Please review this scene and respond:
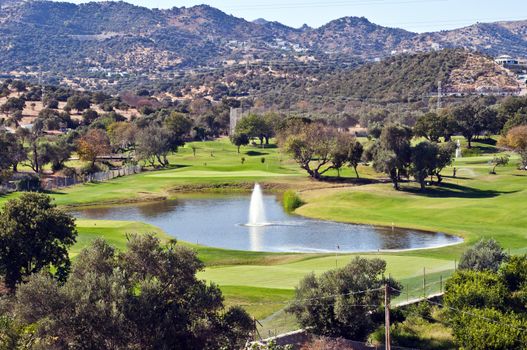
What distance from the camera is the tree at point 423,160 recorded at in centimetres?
7662

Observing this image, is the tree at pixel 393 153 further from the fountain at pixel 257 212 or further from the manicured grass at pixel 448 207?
the fountain at pixel 257 212

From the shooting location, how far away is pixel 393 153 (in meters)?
77.8

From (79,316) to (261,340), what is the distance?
22.3 ft

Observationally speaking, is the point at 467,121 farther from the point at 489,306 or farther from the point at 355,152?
the point at 489,306

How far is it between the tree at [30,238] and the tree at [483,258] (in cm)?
1768

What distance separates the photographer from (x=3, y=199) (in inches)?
2867

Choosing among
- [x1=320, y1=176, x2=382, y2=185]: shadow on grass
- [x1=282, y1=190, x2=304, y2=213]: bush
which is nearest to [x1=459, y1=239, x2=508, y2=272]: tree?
[x1=282, y1=190, x2=304, y2=213]: bush

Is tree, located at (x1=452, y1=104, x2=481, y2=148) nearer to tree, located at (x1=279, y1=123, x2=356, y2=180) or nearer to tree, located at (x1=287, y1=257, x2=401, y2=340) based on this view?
tree, located at (x1=279, y1=123, x2=356, y2=180)

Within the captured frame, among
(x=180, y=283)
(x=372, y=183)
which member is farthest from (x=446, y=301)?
(x=372, y=183)

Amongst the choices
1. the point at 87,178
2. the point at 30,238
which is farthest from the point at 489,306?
the point at 87,178

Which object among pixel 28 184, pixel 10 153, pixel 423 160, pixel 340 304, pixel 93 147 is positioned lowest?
pixel 340 304

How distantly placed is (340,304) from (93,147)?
2905 inches

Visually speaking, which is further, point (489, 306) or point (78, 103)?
point (78, 103)

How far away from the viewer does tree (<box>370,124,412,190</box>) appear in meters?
77.8
